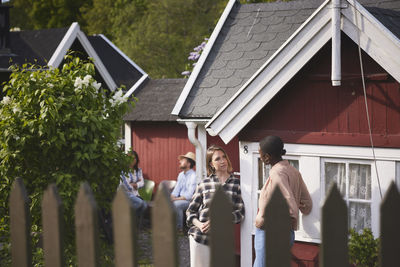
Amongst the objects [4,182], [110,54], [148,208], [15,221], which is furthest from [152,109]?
[15,221]

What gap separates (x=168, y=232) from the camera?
198 cm

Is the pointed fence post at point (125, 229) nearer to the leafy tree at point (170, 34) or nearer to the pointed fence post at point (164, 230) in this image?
the pointed fence post at point (164, 230)

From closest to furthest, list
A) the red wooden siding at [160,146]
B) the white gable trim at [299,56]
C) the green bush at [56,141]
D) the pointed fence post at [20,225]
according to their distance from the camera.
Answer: the pointed fence post at [20,225] < the white gable trim at [299,56] < the green bush at [56,141] < the red wooden siding at [160,146]

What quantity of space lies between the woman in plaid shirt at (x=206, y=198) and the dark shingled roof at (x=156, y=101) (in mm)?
8147

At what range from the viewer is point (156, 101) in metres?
15.7

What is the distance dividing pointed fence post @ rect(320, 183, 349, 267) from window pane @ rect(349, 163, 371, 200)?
4.55 metres

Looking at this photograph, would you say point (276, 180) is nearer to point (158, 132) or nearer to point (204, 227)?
point (204, 227)

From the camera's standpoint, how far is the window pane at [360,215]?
628 cm

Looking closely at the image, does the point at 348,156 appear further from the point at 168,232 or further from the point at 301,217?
the point at 168,232

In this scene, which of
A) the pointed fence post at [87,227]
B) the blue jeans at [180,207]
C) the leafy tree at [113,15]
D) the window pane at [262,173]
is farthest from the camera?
the leafy tree at [113,15]

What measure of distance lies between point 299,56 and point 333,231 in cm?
450

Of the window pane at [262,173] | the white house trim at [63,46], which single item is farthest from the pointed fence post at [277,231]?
the white house trim at [63,46]

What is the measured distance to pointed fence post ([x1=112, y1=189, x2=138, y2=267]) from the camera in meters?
2.06

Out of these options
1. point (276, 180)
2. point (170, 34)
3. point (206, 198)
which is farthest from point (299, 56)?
point (170, 34)
